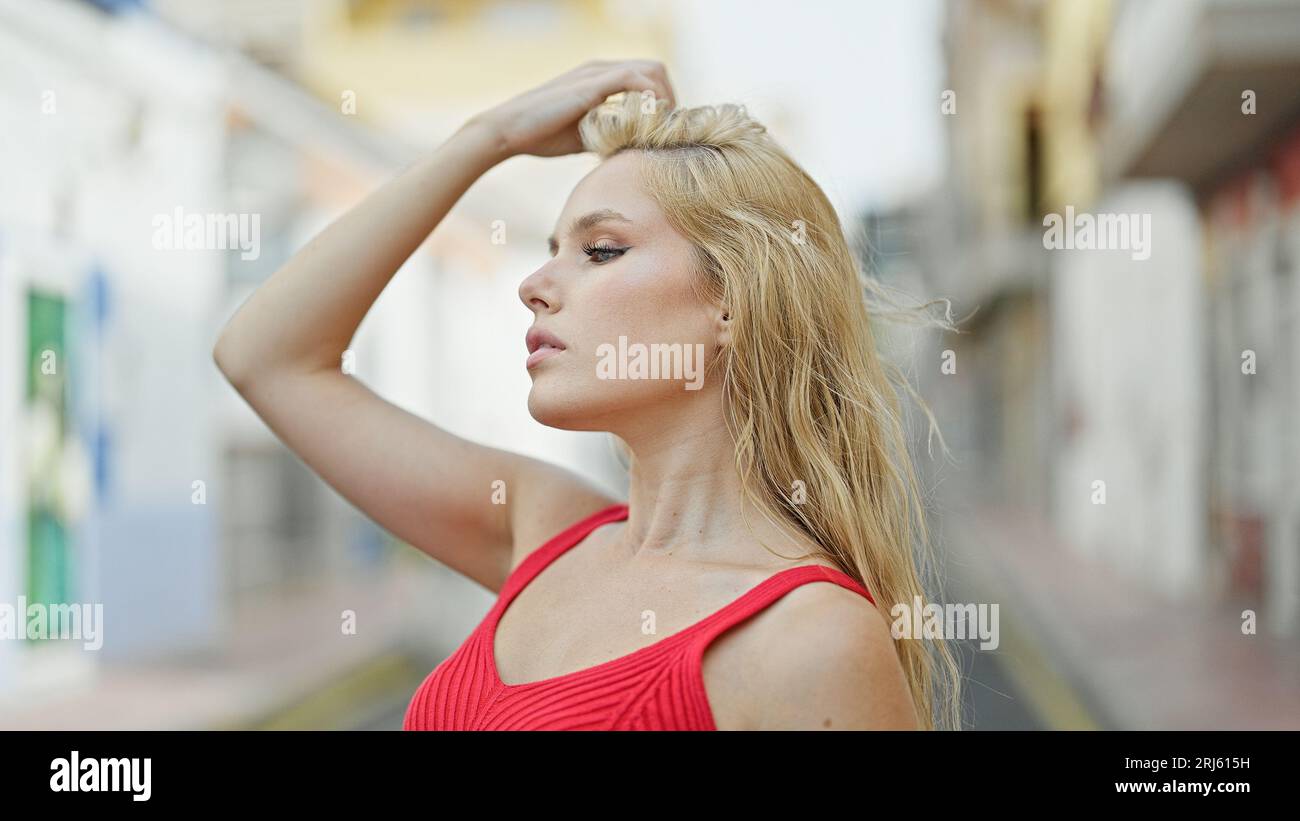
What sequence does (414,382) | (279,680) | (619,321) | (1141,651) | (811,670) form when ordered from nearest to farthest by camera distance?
1. (811,670)
2. (619,321)
3. (279,680)
4. (1141,651)
5. (414,382)

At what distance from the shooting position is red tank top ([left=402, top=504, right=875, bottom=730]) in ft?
4.85

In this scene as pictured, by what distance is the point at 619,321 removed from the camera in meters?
1.71

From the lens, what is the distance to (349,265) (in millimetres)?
1958

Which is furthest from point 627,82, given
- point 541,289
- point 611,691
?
point 611,691

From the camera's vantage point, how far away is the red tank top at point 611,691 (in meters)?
1.48

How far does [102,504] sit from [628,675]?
743 cm

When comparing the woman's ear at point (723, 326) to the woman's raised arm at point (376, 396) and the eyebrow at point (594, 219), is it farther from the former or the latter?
the woman's raised arm at point (376, 396)

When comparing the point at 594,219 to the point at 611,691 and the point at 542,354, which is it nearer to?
the point at 542,354

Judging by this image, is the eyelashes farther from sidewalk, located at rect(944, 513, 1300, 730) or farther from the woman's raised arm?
sidewalk, located at rect(944, 513, 1300, 730)

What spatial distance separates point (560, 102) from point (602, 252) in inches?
12.8

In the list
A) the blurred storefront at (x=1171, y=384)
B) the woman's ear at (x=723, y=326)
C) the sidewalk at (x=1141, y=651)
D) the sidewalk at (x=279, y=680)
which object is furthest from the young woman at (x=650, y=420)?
the sidewalk at (x=279, y=680)

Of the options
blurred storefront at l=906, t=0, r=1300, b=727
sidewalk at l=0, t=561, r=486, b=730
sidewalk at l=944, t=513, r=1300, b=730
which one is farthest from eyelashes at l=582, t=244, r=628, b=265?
sidewalk at l=0, t=561, r=486, b=730
